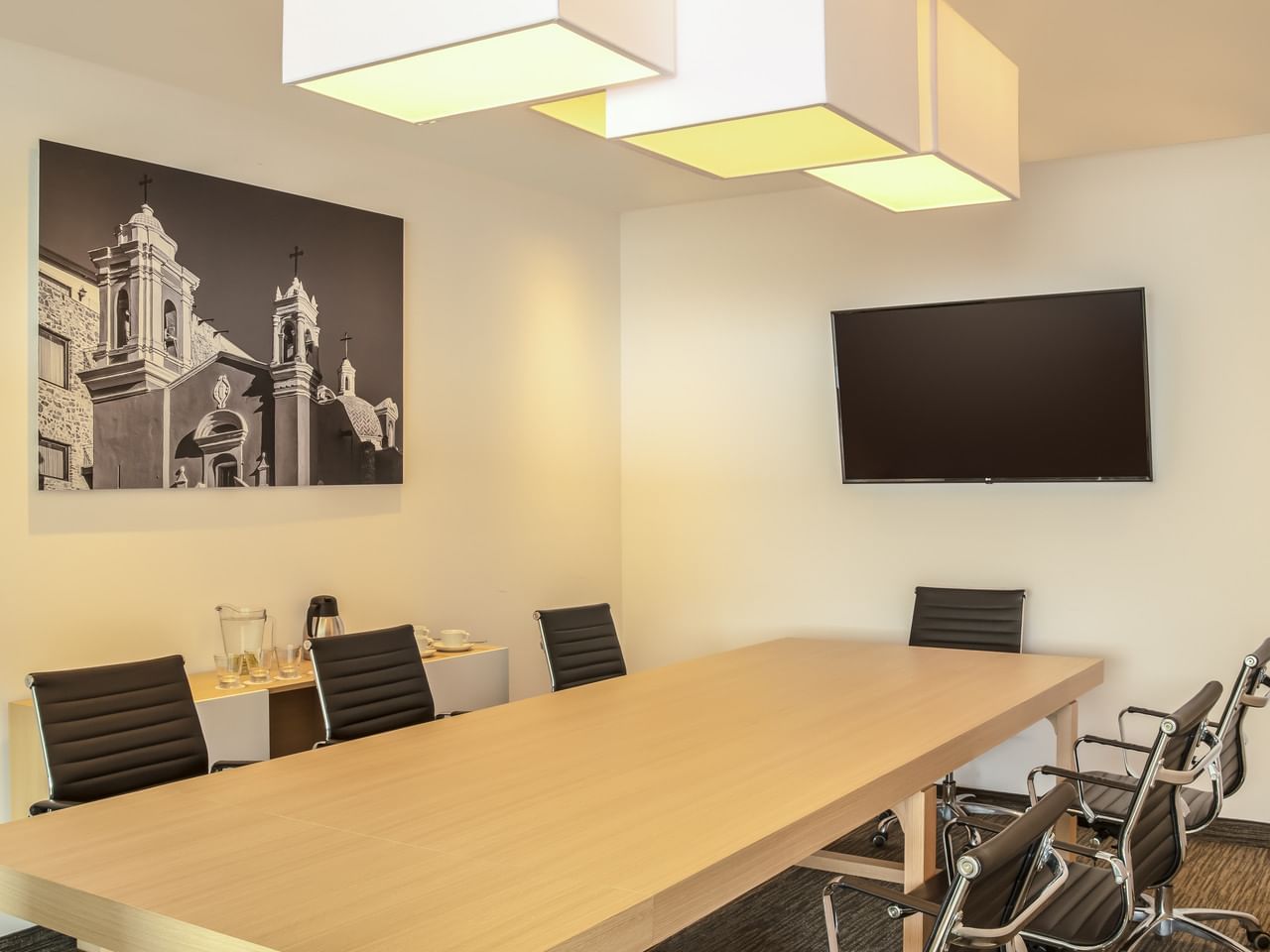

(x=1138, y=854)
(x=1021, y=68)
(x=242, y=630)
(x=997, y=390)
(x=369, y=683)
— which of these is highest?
(x=1021, y=68)

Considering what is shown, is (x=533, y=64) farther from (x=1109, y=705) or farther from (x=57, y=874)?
(x=1109, y=705)

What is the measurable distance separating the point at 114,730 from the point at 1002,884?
8.84ft

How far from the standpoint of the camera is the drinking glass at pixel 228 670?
16.0 ft

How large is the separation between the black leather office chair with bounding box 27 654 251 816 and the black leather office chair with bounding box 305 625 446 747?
44 cm

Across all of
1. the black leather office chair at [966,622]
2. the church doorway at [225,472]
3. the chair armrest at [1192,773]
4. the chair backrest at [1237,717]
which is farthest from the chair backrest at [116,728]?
the black leather office chair at [966,622]

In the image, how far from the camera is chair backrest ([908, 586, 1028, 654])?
6.15 meters

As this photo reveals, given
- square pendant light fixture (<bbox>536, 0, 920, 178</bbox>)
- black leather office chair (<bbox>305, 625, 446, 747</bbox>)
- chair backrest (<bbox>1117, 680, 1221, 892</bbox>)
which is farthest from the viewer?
black leather office chair (<bbox>305, 625, 446, 747</bbox>)

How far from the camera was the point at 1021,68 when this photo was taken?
4961mm

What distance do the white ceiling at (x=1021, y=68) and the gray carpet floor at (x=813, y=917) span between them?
3.15 meters

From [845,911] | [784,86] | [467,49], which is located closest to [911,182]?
[784,86]

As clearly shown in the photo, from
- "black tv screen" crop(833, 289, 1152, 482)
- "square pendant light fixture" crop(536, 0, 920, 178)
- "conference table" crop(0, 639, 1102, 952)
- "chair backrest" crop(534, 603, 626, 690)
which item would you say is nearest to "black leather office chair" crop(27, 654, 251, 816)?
"conference table" crop(0, 639, 1102, 952)

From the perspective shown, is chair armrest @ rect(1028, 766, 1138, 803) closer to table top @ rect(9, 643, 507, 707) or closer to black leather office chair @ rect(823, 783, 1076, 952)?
black leather office chair @ rect(823, 783, 1076, 952)

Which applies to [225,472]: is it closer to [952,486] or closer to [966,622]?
[966,622]

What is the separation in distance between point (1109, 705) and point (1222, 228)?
8.06 feet
